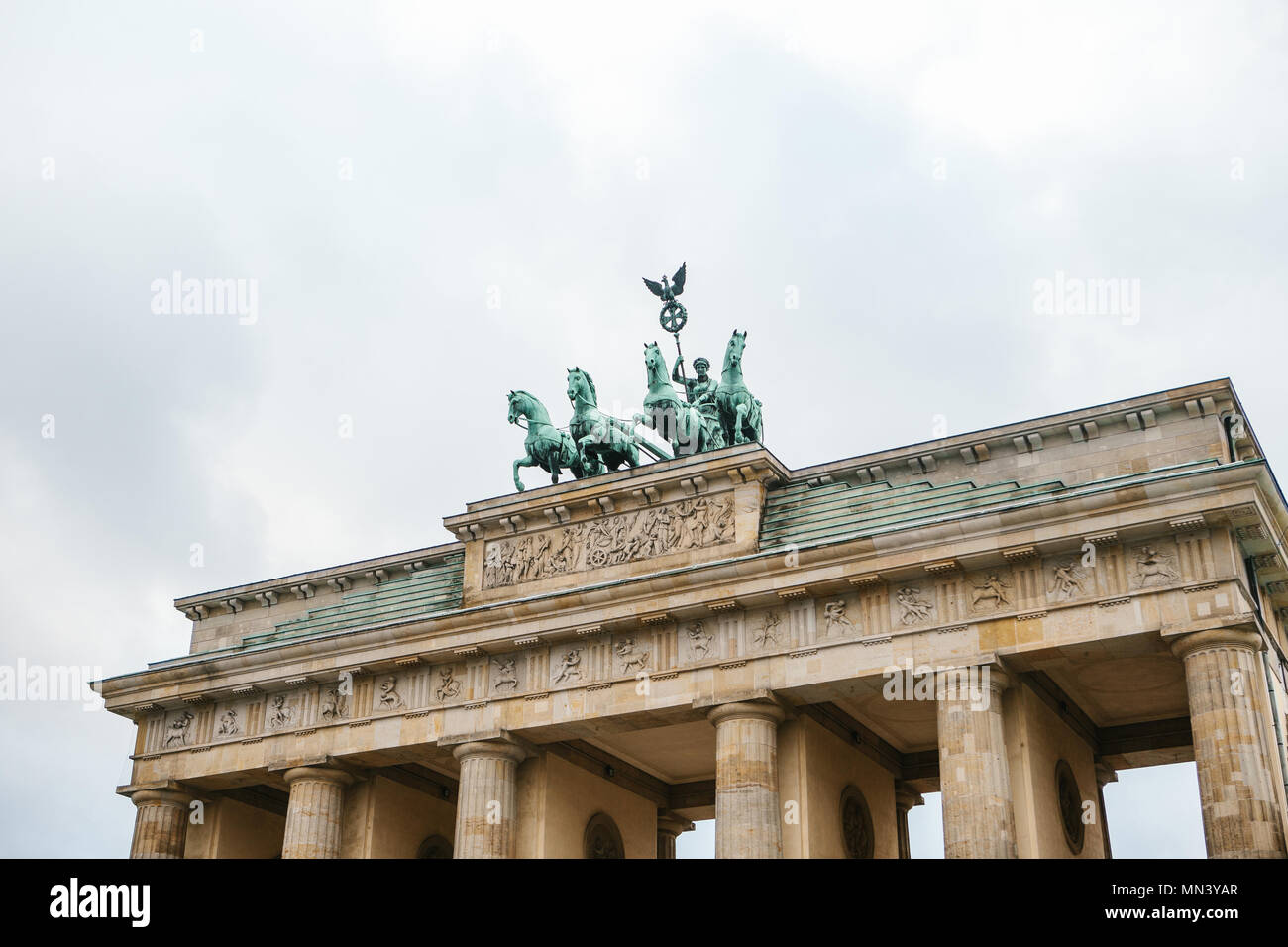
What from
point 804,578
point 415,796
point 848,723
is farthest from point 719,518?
point 415,796

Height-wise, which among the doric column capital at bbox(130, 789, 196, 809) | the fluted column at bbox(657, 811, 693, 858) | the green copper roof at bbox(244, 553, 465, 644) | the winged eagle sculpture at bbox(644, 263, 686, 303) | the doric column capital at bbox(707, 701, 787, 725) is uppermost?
the winged eagle sculpture at bbox(644, 263, 686, 303)

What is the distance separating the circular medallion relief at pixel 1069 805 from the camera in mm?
28844

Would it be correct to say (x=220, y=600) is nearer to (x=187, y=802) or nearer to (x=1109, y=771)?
(x=187, y=802)

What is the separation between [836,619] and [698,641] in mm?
2860

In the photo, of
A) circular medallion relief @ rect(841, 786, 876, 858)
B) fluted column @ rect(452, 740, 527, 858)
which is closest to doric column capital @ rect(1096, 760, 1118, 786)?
circular medallion relief @ rect(841, 786, 876, 858)

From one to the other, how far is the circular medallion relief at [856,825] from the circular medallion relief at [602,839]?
5629 millimetres

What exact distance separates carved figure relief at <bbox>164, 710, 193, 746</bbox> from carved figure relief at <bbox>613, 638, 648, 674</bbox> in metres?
10.9

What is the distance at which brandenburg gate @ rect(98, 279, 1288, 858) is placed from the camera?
26.0 metres

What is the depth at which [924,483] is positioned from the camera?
2978 cm

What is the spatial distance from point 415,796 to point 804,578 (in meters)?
11.8

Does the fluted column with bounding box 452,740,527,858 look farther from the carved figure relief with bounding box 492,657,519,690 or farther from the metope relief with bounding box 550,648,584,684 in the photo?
the metope relief with bounding box 550,648,584,684

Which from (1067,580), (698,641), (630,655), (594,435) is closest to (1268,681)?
(1067,580)
